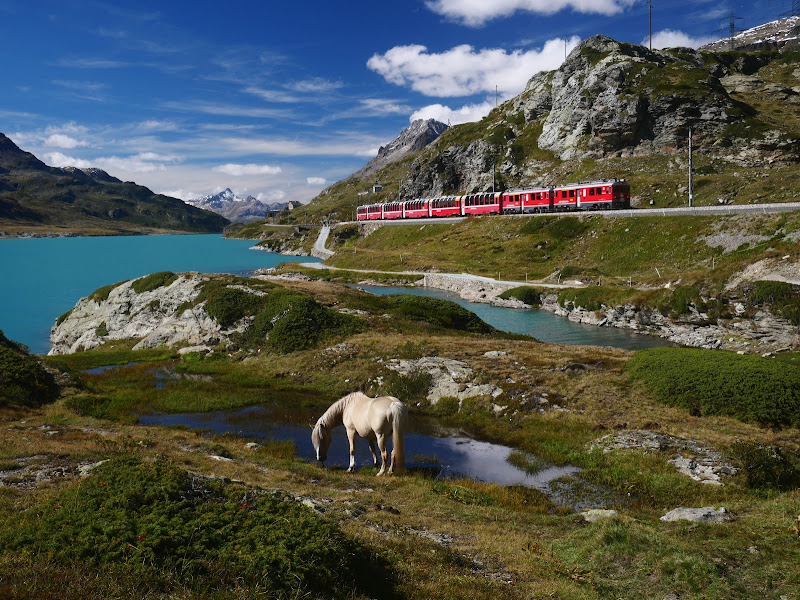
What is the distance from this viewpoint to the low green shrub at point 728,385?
19.7 meters

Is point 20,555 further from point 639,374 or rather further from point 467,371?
point 639,374

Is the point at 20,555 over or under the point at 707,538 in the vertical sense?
over

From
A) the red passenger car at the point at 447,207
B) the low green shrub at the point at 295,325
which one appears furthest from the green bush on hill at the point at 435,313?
the red passenger car at the point at 447,207

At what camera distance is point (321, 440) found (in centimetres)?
1786

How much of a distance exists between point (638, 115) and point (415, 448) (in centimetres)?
13840

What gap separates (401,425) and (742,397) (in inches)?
607

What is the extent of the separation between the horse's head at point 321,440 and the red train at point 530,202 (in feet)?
291

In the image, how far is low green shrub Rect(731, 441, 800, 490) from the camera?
1527 centimetres

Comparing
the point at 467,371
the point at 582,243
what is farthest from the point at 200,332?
the point at 582,243

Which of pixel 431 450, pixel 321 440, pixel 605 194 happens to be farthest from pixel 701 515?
pixel 605 194

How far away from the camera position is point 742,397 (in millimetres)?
20531

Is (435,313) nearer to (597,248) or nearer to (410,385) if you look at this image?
(410,385)

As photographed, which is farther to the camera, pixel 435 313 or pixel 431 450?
pixel 435 313

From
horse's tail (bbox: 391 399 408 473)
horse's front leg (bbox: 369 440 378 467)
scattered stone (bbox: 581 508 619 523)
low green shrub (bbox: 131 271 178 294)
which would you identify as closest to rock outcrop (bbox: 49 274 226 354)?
low green shrub (bbox: 131 271 178 294)
